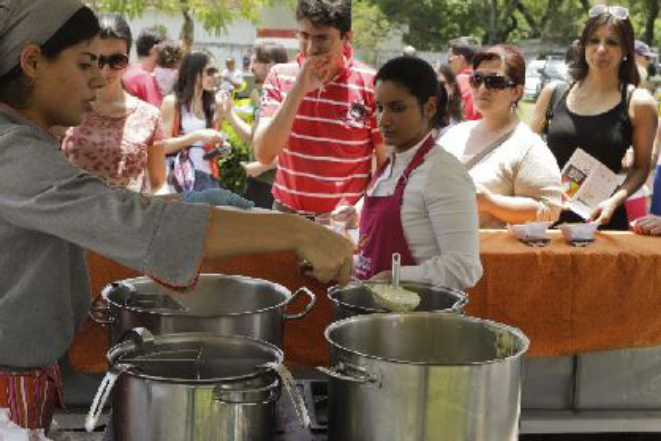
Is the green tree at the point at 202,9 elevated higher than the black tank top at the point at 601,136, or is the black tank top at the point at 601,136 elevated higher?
the green tree at the point at 202,9

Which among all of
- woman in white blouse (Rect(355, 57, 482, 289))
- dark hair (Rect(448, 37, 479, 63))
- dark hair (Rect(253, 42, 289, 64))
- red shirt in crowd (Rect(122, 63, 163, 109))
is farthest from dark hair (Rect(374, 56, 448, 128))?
dark hair (Rect(253, 42, 289, 64))

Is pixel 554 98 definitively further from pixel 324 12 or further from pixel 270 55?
pixel 270 55

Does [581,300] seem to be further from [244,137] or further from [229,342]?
[244,137]

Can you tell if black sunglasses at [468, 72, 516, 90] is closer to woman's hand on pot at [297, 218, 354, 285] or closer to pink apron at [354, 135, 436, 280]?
pink apron at [354, 135, 436, 280]

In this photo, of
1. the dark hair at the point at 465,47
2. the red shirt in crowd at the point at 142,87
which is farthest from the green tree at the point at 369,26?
the red shirt in crowd at the point at 142,87

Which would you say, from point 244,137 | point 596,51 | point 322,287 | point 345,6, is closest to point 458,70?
point 244,137

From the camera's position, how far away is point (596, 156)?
3994 millimetres

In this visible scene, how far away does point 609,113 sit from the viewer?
3.99 m

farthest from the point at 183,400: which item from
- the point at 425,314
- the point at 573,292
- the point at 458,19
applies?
the point at 458,19

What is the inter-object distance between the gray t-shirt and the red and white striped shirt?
1998mm

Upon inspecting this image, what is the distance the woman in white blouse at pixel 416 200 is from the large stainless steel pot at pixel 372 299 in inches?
6.1

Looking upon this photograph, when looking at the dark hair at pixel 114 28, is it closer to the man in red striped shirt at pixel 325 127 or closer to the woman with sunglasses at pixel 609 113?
the man in red striped shirt at pixel 325 127

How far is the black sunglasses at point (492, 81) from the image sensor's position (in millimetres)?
3555

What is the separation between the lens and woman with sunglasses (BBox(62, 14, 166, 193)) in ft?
11.8
